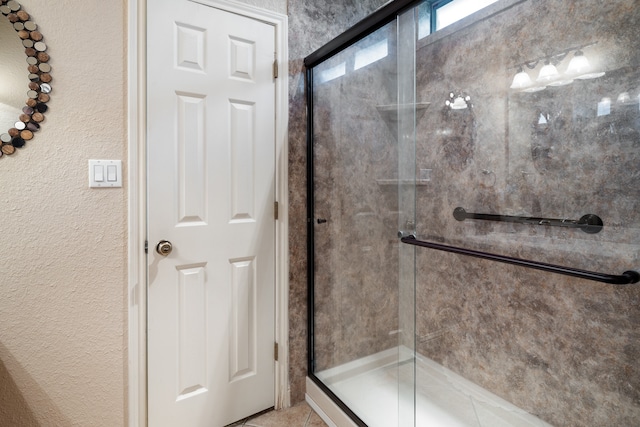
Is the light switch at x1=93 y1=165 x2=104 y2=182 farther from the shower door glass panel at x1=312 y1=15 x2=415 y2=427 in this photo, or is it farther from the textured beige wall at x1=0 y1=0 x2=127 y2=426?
the shower door glass panel at x1=312 y1=15 x2=415 y2=427

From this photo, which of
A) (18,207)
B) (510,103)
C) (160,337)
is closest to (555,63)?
(510,103)

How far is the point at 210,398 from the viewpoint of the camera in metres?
1.76

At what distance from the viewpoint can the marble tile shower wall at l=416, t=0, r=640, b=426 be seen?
126 cm

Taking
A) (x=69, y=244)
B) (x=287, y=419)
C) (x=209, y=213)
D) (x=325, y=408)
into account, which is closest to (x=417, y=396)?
(x=325, y=408)

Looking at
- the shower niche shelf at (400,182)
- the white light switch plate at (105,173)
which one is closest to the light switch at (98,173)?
the white light switch plate at (105,173)

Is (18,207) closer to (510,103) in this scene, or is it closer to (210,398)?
(210,398)

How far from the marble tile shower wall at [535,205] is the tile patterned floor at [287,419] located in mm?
720

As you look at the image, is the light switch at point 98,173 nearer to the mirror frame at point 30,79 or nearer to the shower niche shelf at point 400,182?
the mirror frame at point 30,79

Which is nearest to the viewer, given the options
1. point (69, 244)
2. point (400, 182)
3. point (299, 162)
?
point (69, 244)

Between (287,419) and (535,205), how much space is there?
1632 millimetres

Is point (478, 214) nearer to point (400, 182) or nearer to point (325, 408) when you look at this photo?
point (400, 182)

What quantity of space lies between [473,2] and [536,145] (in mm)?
796

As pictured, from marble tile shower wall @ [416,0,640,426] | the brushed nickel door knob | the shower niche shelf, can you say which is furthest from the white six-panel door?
marble tile shower wall @ [416,0,640,426]

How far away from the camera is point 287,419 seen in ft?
6.17
